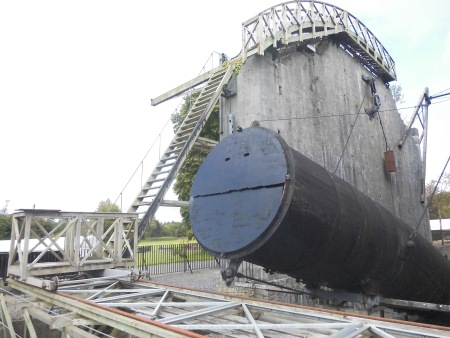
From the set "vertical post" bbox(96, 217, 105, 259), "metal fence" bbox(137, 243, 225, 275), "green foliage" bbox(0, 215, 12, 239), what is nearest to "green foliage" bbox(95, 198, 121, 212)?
"green foliage" bbox(0, 215, 12, 239)

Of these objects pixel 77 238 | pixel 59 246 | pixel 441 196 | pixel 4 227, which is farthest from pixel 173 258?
pixel 441 196

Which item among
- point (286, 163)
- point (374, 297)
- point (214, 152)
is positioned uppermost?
point (214, 152)

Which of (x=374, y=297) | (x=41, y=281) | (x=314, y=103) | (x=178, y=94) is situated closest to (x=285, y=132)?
(x=314, y=103)

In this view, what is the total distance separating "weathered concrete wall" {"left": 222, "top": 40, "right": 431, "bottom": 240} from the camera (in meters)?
8.84

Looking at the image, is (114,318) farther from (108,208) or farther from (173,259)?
(108,208)

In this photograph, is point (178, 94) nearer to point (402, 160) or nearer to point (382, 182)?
point (382, 182)

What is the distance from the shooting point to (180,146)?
9.32 metres

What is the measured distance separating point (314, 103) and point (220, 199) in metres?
7.21

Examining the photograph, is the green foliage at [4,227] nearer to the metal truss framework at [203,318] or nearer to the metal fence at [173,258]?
the metal fence at [173,258]

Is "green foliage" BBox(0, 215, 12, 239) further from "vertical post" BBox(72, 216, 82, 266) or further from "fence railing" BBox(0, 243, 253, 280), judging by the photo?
"vertical post" BBox(72, 216, 82, 266)

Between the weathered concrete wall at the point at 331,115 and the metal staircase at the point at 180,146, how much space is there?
22.0 inches

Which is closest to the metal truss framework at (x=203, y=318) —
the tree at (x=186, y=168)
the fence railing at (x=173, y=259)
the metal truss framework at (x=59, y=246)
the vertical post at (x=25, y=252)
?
the vertical post at (x=25, y=252)

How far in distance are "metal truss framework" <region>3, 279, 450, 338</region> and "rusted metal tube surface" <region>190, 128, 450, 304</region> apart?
2.25 feet

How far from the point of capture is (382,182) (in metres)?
13.9
